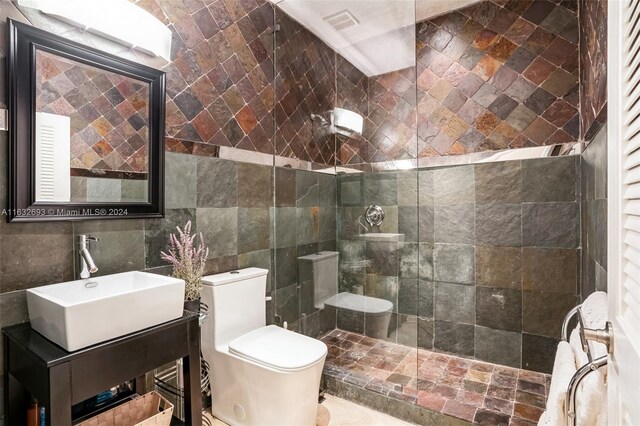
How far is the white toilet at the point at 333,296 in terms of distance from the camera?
8.52 ft

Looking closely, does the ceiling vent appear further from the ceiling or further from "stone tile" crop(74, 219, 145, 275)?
"stone tile" crop(74, 219, 145, 275)

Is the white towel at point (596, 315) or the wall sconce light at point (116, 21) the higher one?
the wall sconce light at point (116, 21)

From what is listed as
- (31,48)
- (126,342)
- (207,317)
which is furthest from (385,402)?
(31,48)

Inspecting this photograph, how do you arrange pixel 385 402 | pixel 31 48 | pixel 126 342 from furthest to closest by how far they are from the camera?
pixel 385 402
pixel 31 48
pixel 126 342

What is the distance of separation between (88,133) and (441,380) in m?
2.61

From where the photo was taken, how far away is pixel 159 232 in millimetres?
1794

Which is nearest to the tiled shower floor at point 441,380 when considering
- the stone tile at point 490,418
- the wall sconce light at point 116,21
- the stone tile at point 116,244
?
the stone tile at point 490,418

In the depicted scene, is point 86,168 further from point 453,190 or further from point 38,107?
point 453,190

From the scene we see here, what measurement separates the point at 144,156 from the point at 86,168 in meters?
0.28

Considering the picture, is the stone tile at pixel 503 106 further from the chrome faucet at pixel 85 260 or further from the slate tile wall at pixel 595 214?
the chrome faucet at pixel 85 260

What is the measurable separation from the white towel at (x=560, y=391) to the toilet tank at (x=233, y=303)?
154 cm

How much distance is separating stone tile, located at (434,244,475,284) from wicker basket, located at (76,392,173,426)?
2150 millimetres

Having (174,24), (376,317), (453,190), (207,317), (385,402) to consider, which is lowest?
(385,402)

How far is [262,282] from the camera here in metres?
2.15
